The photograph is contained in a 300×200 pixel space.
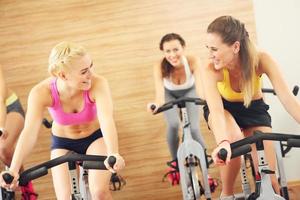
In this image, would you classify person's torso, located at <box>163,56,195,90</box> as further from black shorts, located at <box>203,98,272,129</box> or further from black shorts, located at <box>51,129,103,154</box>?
black shorts, located at <box>51,129,103,154</box>

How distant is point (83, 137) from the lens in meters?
2.54

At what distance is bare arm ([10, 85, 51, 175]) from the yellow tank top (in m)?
1.03

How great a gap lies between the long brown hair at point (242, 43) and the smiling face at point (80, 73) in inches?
27.3

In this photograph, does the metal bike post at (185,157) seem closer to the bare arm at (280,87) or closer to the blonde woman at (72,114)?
the blonde woman at (72,114)

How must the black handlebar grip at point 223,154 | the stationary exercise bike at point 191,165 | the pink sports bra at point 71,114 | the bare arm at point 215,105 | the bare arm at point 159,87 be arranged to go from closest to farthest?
the black handlebar grip at point 223,154, the bare arm at point 215,105, the pink sports bra at point 71,114, the stationary exercise bike at point 191,165, the bare arm at point 159,87

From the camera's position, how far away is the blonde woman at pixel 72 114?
88.0 inches

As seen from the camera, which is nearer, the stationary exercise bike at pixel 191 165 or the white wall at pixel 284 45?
the stationary exercise bike at pixel 191 165

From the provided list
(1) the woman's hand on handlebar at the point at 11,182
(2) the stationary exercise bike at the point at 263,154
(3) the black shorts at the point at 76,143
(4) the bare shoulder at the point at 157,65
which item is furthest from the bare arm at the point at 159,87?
(1) the woman's hand on handlebar at the point at 11,182


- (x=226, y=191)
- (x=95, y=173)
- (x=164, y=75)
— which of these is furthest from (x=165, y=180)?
(x=95, y=173)

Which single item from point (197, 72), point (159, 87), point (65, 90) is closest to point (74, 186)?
point (65, 90)

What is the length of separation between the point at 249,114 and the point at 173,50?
1.25 meters

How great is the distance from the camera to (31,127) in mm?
2264

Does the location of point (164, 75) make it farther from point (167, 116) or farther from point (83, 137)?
point (83, 137)

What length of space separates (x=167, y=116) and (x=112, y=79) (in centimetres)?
80
